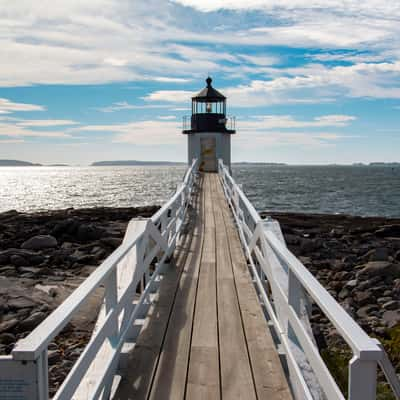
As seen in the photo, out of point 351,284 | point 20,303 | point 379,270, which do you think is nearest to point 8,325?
point 20,303

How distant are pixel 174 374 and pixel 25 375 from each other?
1819 millimetres

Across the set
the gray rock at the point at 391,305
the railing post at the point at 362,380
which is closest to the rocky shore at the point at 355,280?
the gray rock at the point at 391,305

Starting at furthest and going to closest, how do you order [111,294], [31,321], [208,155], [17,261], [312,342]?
[208,155] < [17,261] < [31,321] < [111,294] < [312,342]

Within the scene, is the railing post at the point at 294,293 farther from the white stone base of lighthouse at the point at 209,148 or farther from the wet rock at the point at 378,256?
the white stone base of lighthouse at the point at 209,148

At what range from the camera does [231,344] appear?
3.99 meters

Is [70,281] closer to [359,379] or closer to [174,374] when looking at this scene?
[174,374]

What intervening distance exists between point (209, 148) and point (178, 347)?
20.8 meters

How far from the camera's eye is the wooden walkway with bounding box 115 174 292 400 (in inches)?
129

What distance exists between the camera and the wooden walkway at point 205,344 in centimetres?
328

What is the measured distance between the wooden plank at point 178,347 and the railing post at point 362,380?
1655mm

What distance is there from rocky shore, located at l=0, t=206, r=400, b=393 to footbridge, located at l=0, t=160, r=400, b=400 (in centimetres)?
209

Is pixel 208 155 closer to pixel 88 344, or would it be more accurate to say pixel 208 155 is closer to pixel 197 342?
pixel 197 342

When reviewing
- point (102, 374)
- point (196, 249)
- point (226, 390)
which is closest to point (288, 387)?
point (226, 390)

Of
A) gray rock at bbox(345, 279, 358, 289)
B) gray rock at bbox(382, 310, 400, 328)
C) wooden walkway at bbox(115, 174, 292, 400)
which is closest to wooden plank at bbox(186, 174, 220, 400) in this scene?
wooden walkway at bbox(115, 174, 292, 400)
